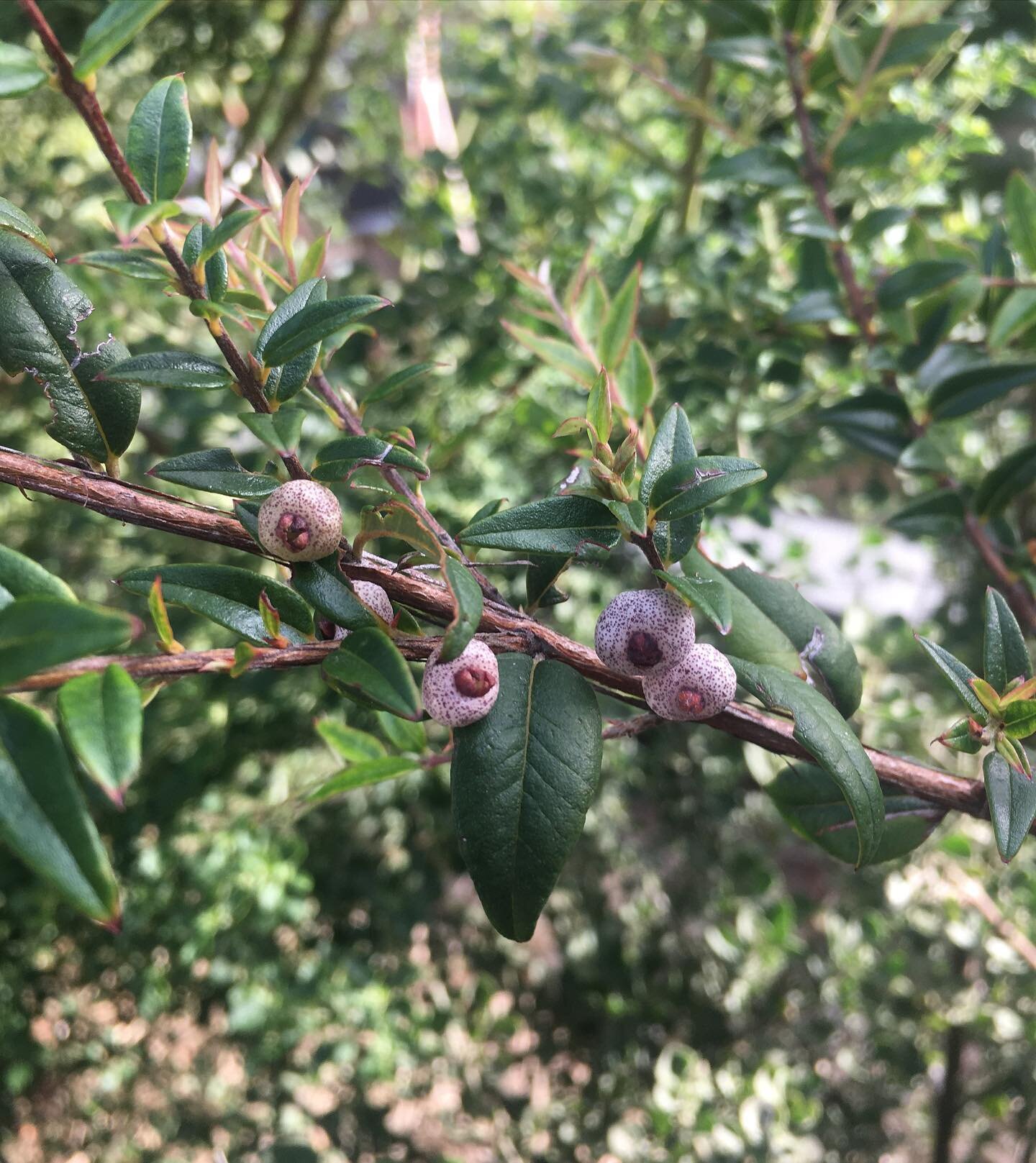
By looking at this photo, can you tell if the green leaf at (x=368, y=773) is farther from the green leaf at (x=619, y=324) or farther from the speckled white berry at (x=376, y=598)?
the green leaf at (x=619, y=324)

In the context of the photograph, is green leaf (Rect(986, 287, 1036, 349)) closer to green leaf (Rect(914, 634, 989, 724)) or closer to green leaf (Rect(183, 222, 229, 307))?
green leaf (Rect(914, 634, 989, 724))

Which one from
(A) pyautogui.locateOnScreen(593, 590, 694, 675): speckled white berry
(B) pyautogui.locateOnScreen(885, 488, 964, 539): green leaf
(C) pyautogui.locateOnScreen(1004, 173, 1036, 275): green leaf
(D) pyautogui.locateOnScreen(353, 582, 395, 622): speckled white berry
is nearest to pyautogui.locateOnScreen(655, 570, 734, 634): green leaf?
(A) pyautogui.locateOnScreen(593, 590, 694, 675): speckled white berry

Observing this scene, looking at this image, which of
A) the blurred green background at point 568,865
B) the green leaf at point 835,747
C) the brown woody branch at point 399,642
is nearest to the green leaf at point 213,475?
the brown woody branch at point 399,642

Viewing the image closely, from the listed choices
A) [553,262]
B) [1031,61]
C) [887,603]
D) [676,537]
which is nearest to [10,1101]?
[553,262]

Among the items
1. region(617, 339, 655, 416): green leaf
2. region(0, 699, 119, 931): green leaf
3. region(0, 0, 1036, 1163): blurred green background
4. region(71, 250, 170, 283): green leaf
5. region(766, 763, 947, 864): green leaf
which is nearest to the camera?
region(0, 699, 119, 931): green leaf

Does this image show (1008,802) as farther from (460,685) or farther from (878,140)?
(878,140)

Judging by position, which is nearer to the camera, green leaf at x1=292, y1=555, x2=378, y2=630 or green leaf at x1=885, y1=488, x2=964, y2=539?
green leaf at x1=292, y1=555, x2=378, y2=630
